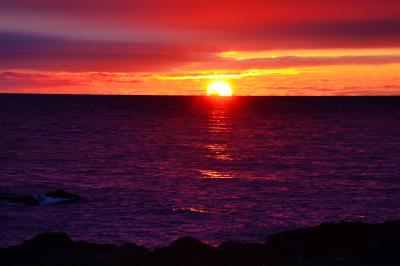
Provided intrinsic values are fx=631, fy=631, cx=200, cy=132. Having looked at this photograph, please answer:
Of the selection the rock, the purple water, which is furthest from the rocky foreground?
the purple water

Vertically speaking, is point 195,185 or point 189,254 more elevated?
point 189,254

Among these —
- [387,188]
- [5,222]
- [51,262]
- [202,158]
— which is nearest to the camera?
[51,262]

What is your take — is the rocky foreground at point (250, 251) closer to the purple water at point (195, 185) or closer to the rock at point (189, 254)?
the rock at point (189, 254)

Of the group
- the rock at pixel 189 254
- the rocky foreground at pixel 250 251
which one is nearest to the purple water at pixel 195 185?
the rocky foreground at pixel 250 251

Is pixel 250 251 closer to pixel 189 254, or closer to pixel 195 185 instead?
pixel 189 254

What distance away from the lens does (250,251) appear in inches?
903

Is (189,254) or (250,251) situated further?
(250,251)

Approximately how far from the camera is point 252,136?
426 feet

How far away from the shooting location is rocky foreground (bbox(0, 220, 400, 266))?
70.9ft

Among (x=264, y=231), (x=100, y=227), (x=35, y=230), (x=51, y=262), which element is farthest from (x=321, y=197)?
(x=51, y=262)

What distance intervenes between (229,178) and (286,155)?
85.8 ft

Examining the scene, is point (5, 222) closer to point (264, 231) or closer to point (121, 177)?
point (264, 231)

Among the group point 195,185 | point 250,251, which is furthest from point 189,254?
point 195,185

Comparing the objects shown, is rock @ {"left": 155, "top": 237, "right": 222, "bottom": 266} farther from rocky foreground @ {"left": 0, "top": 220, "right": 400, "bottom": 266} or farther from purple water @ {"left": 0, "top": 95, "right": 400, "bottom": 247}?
purple water @ {"left": 0, "top": 95, "right": 400, "bottom": 247}
